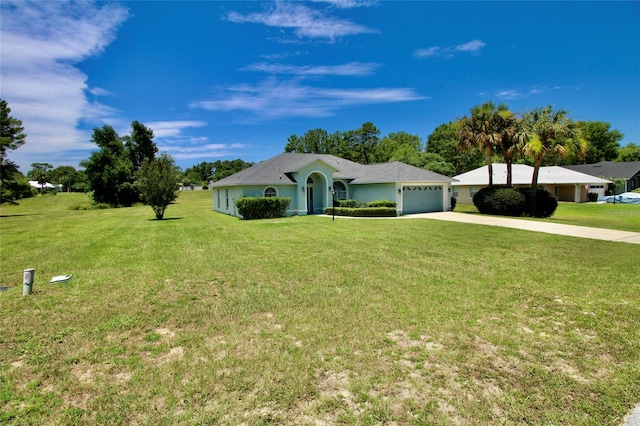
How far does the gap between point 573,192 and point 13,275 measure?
153 ft

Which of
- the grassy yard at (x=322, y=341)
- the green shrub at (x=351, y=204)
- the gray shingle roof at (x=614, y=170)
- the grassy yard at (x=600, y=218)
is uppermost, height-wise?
the gray shingle roof at (x=614, y=170)

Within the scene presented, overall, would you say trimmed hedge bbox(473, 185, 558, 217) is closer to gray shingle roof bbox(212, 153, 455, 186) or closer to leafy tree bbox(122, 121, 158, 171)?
gray shingle roof bbox(212, 153, 455, 186)

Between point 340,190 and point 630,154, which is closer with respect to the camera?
point 340,190

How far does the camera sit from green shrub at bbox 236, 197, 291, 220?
21.2 m

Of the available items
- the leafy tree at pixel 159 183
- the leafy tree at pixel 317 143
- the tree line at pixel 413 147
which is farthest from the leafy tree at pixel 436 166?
the leafy tree at pixel 159 183

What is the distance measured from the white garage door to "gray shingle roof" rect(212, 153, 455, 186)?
2.88ft

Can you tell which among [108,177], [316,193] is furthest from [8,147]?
[316,193]

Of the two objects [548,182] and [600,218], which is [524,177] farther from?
[600,218]

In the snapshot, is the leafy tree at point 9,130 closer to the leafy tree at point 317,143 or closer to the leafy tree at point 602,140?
the leafy tree at point 317,143

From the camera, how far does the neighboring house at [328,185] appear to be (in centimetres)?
2402

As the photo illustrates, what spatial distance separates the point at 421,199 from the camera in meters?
25.8

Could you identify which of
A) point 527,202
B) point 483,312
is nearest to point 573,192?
point 527,202

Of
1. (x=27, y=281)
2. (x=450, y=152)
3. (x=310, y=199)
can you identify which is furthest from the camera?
(x=450, y=152)

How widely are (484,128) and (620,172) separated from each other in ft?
114
